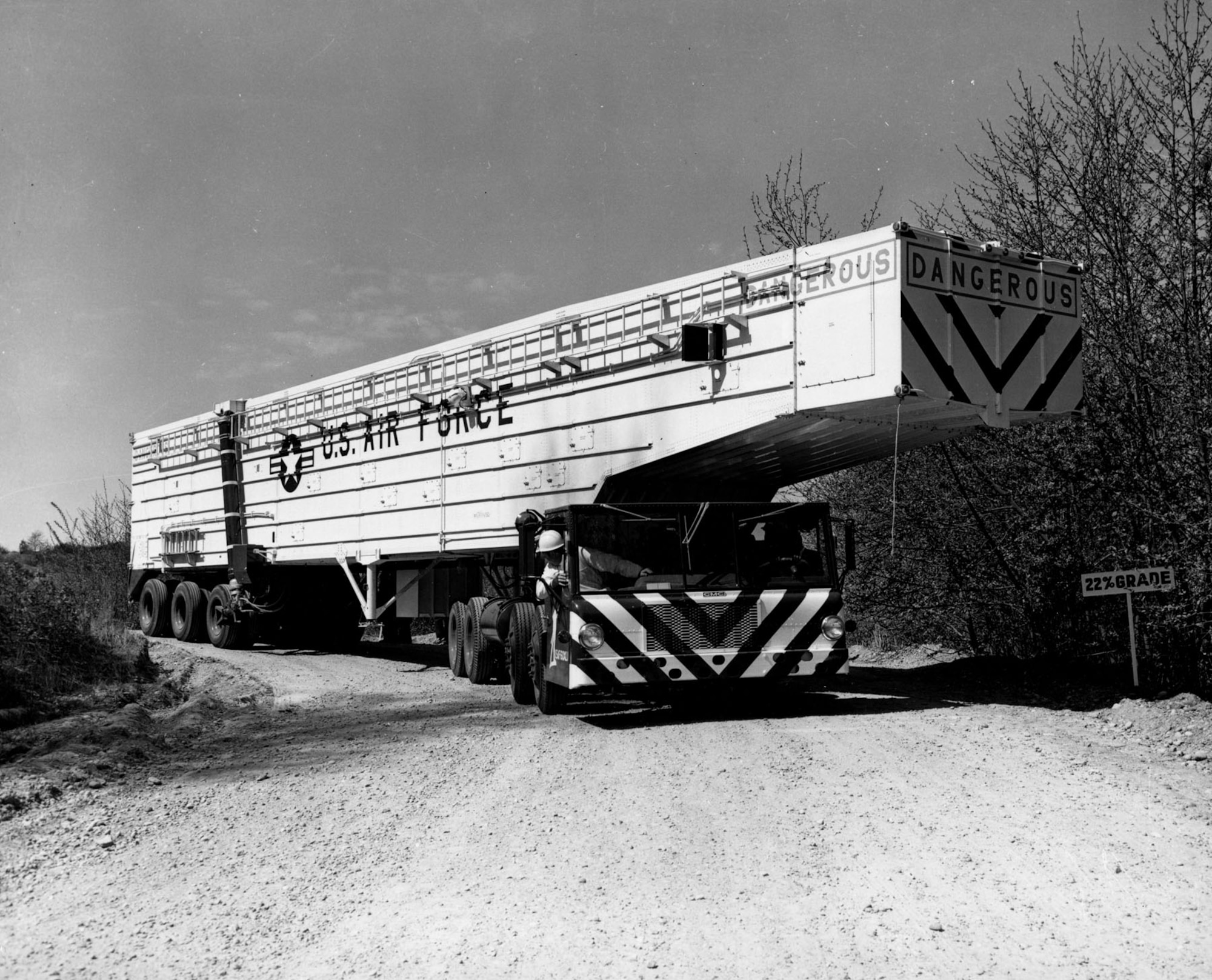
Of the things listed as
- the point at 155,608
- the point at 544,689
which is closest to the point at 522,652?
the point at 544,689

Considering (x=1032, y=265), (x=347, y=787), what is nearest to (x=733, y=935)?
(x=347, y=787)

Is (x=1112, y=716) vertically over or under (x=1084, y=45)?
under

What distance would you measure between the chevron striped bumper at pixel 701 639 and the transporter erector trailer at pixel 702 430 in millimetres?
17

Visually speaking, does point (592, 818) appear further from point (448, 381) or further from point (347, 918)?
point (448, 381)

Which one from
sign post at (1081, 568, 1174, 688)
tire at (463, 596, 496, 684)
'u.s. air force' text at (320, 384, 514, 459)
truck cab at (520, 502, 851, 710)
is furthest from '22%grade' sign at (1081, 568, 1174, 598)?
tire at (463, 596, 496, 684)

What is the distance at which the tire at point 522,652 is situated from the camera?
9.95 m

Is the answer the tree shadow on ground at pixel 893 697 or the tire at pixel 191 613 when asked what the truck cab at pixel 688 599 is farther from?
the tire at pixel 191 613

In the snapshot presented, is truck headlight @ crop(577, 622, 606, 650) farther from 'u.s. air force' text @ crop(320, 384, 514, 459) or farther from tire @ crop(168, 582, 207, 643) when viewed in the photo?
tire @ crop(168, 582, 207, 643)

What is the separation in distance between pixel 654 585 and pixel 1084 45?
18.9ft

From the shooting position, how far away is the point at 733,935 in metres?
3.94

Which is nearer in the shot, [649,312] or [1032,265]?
[1032,265]

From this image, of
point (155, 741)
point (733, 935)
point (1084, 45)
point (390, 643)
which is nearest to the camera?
point (733, 935)

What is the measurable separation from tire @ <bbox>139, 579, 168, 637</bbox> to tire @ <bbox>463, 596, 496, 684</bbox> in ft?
34.7

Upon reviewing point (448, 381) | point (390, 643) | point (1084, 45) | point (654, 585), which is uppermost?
point (1084, 45)
